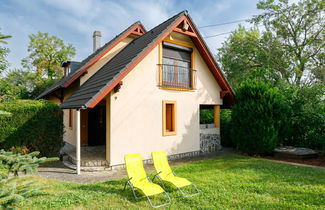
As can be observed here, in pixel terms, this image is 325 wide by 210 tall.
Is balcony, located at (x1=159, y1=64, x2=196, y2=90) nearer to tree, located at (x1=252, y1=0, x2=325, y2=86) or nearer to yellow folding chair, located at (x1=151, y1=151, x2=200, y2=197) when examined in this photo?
yellow folding chair, located at (x1=151, y1=151, x2=200, y2=197)

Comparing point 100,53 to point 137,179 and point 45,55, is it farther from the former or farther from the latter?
point 45,55

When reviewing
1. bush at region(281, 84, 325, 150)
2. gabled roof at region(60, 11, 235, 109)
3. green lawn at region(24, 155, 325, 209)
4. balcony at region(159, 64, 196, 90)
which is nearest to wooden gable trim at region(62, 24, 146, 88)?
gabled roof at region(60, 11, 235, 109)

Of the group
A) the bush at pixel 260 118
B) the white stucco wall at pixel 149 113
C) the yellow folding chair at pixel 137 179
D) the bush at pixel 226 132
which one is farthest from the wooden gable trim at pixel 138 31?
A: the yellow folding chair at pixel 137 179

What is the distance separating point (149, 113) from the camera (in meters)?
9.42

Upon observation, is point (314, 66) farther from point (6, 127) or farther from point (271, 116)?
point (6, 127)

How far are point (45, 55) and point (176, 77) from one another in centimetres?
3057

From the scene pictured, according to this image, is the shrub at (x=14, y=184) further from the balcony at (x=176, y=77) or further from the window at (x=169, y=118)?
the balcony at (x=176, y=77)

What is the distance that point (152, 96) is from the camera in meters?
9.59

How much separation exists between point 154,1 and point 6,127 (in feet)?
29.2

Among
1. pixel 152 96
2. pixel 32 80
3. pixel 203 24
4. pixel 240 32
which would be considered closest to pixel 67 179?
pixel 152 96

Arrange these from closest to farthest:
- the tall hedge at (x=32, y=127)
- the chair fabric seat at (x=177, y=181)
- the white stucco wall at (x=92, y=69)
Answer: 1. the chair fabric seat at (x=177, y=181)
2. the tall hedge at (x=32, y=127)
3. the white stucco wall at (x=92, y=69)

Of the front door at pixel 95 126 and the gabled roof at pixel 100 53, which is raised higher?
the gabled roof at pixel 100 53

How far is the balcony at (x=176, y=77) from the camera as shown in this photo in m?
10.1

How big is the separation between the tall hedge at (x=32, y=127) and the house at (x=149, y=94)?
0.82m
